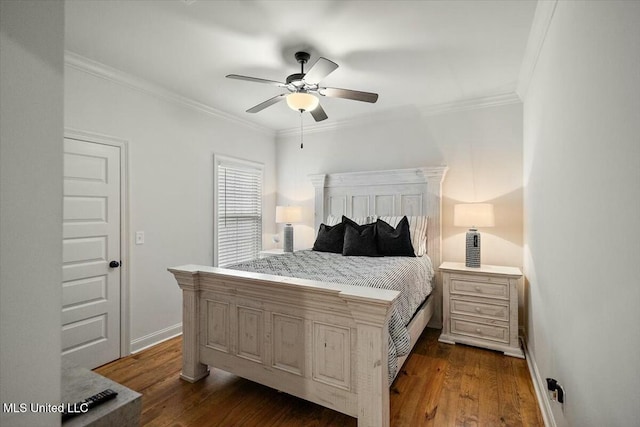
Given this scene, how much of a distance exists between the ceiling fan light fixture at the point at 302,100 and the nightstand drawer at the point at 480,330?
2.49 m

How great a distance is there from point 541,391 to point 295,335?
68.3 inches

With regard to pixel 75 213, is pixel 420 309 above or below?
below

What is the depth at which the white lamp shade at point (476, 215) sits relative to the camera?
3.05 metres

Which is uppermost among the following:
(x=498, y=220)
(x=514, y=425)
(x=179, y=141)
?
(x=179, y=141)

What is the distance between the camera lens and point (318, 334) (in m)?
1.83

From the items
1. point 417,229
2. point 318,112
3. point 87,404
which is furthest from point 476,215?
point 87,404

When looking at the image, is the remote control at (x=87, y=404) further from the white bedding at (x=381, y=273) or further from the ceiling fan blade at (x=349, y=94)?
the ceiling fan blade at (x=349, y=94)

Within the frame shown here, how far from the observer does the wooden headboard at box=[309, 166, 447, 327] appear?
142 inches

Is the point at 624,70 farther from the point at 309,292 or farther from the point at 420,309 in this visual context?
the point at 420,309

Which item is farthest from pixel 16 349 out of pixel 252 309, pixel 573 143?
pixel 573 143

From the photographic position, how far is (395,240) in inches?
130

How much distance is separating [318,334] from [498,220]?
262 centimetres

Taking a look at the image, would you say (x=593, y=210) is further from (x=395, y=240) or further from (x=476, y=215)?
(x=395, y=240)

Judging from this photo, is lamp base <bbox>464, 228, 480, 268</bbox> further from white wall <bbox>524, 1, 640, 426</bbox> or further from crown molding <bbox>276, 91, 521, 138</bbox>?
crown molding <bbox>276, 91, 521, 138</bbox>
